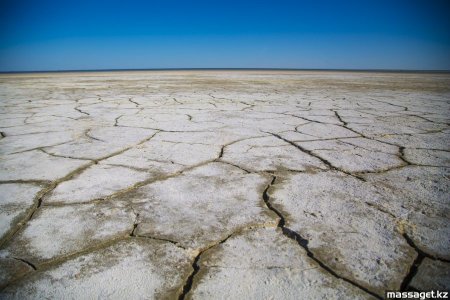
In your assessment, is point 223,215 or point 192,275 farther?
point 223,215

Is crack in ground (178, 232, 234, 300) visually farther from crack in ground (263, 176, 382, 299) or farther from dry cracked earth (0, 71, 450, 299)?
crack in ground (263, 176, 382, 299)

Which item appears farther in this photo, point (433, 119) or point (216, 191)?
point (433, 119)

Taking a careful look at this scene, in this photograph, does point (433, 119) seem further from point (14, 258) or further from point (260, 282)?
point (14, 258)

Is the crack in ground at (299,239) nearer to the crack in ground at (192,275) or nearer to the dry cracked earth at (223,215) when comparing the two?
the dry cracked earth at (223,215)

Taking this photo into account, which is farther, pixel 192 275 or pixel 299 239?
pixel 299 239

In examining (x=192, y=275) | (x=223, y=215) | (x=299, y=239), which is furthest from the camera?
(x=223, y=215)

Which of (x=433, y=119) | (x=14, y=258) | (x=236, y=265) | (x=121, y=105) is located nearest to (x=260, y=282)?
(x=236, y=265)

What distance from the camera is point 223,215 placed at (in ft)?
3.04

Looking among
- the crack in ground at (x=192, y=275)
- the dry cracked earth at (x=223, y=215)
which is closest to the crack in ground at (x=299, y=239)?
the dry cracked earth at (x=223, y=215)

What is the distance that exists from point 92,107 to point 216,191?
2580mm

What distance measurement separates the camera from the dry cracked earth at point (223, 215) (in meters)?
0.65

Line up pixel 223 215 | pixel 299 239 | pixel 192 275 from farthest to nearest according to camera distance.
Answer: pixel 223 215, pixel 299 239, pixel 192 275

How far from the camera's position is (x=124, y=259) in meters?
0.73

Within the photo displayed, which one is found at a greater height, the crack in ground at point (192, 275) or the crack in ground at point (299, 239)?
the crack in ground at point (299, 239)
